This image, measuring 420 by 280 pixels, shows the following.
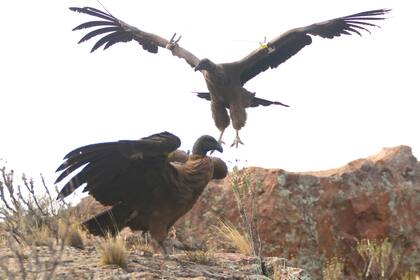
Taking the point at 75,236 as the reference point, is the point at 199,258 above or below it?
below

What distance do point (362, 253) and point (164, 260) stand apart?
4777 mm

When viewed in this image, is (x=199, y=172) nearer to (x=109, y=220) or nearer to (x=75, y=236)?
(x=109, y=220)

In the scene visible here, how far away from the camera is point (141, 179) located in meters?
7.31

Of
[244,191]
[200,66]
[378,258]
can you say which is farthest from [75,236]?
[200,66]

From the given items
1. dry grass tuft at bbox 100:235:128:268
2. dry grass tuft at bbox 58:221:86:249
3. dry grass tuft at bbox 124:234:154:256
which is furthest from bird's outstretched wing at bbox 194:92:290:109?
dry grass tuft at bbox 100:235:128:268

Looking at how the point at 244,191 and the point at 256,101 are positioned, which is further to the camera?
the point at 256,101

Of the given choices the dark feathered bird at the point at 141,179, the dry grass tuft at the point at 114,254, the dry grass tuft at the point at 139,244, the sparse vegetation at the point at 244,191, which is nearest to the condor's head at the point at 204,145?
the dark feathered bird at the point at 141,179

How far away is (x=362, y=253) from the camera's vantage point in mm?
11336

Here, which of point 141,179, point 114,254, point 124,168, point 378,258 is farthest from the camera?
point 378,258

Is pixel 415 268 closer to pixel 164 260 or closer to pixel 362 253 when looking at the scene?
pixel 362 253

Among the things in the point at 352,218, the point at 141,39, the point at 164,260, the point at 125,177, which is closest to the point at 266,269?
the point at 164,260

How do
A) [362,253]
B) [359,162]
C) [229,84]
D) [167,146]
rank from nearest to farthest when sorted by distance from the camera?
[167,146] → [362,253] → [359,162] → [229,84]

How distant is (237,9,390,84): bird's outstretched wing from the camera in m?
13.0

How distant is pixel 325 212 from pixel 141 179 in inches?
200
